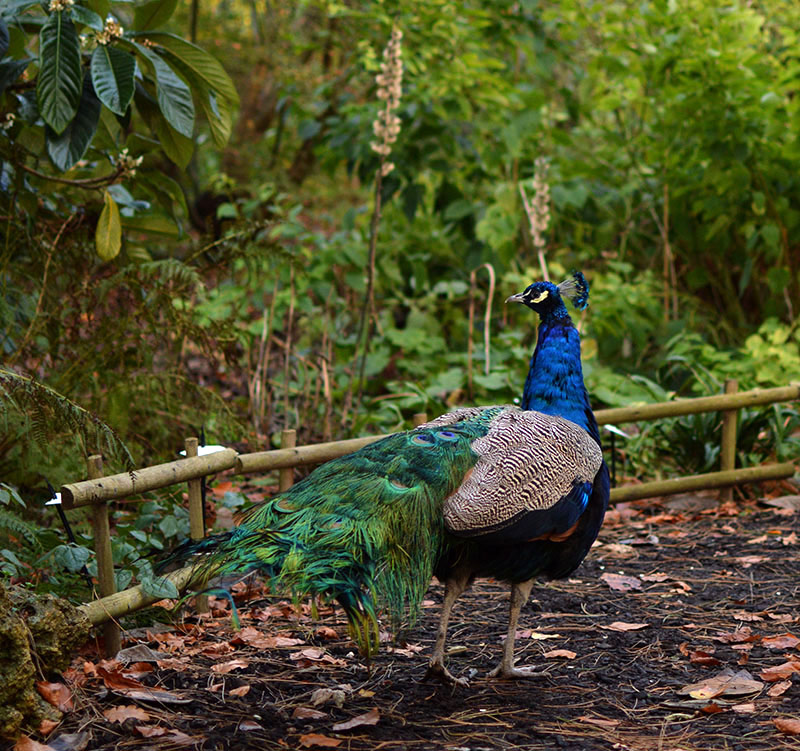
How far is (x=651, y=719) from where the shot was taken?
3.08 meters

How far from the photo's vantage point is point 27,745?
2594mm

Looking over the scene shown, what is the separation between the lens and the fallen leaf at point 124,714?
9.30 feet

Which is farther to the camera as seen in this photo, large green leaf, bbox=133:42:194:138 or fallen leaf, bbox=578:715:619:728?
large green leaf, bbox=133:42:194:138

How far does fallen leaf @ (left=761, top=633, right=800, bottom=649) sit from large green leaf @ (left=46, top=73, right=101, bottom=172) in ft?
10.7

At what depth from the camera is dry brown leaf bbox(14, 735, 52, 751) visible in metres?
2.58

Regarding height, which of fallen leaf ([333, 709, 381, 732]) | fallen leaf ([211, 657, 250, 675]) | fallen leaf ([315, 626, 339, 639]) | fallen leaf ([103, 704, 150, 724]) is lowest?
fallen leaf ([315, 626, 339, 639])

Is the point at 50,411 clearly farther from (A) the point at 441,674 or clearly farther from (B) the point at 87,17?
(A) the point at 441,674

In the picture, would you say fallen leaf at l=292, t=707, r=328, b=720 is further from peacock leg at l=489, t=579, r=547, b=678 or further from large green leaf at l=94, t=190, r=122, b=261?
large green leaf at l=94, t=190, r=122, b=261

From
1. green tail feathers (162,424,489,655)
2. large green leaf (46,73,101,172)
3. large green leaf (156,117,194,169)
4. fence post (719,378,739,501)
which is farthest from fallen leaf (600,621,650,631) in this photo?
large green leaf (46,73,101,172)

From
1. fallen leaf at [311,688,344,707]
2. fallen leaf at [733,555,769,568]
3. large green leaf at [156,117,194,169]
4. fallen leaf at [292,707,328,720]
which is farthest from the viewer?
fallen leaf at [733,555,769,568]

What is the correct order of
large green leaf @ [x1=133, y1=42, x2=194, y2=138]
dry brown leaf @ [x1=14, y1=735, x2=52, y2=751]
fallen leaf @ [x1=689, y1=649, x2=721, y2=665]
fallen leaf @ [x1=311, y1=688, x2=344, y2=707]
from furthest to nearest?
large green leaf @ [x1=133, y1=42, x2=194, y2=138] < fallen leaf @ [x1=689, y1=649, x2=721, y2=665] < fallen leaf @ [x1=311, y1=688, x2=344, y2=707] < dry brown leaf @ [x1=14, y1=735, x2=52, y2=751]

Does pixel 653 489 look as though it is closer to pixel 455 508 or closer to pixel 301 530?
pixel 455 508

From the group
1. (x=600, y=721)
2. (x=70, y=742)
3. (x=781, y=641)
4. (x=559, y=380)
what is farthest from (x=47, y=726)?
(x=781, y=641)

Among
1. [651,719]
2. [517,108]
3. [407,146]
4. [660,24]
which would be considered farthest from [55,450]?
[660,24]
